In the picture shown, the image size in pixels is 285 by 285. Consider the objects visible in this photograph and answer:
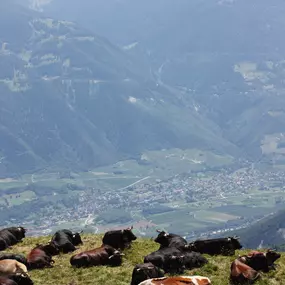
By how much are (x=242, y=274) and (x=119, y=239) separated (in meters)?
9.62

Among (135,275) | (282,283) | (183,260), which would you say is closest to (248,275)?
(282,283)

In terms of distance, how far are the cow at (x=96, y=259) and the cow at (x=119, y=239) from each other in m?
3.15

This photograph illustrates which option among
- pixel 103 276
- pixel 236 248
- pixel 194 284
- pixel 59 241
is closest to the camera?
pixel 194 284

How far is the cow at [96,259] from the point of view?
90.7 feet

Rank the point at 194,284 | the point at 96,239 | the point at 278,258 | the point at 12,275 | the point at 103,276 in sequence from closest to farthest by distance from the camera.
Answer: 1. the point at 194,284
2. the point at 12,275
3. the point at 103,276
4. the point at 278,258
5. the point at 96,239

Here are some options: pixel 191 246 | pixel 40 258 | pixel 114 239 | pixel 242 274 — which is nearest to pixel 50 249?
pixel 40 258

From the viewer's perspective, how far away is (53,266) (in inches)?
1098

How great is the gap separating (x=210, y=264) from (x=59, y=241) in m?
9.59

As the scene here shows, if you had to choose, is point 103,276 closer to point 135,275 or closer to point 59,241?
point 135,275

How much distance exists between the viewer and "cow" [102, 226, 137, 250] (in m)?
31.5

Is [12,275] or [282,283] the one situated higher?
[12,275]

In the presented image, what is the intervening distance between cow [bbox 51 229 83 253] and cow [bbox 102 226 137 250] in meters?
2.00

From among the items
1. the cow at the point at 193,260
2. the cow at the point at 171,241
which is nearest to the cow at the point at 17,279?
the cow at the point at 193,260

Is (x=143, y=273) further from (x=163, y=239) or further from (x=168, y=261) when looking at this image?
(x=163, y=239)
